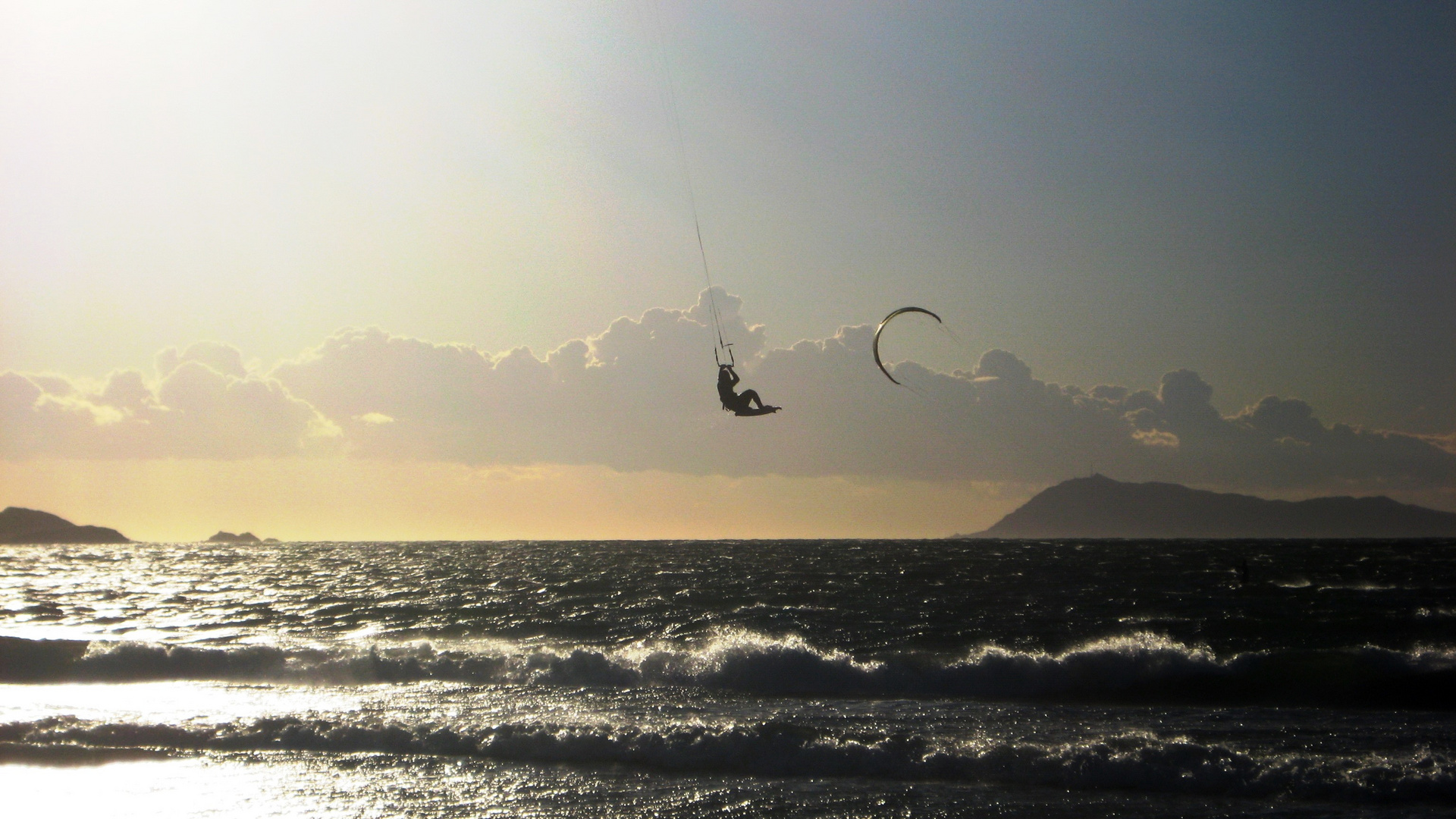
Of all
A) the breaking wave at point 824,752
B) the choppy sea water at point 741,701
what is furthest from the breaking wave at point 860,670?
the breaking wave at point 824,752

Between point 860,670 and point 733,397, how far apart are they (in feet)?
23.3

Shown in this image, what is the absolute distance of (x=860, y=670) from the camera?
Answer: 20125mm

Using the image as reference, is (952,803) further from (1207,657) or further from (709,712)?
(1207,657)

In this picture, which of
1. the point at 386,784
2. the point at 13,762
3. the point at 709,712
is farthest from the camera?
the point at 709,712

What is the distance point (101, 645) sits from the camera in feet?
77.4

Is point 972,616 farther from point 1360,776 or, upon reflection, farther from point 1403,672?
point 1360,776

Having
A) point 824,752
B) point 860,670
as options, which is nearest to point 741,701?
point 860,670

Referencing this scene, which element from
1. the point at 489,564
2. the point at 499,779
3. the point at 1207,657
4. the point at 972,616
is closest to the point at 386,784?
the point at 499,779

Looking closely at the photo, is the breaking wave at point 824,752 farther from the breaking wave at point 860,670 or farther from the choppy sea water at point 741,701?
the breaking wave at point 860,670

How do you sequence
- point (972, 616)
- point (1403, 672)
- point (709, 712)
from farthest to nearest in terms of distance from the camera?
1. point (972, 616)
2. point (1403, 672)
3. point (709, 712)

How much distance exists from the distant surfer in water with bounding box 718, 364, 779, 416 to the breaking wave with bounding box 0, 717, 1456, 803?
5.46 meters

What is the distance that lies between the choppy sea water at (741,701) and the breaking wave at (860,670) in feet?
0.28

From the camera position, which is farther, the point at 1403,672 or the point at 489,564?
the point at 489,564

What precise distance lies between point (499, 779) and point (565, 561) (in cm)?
4776
